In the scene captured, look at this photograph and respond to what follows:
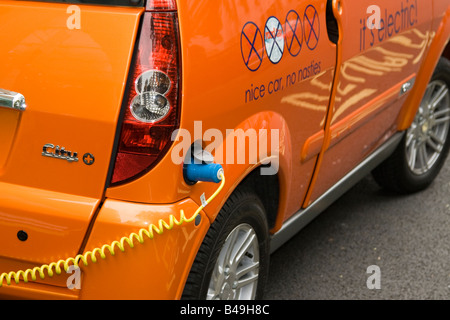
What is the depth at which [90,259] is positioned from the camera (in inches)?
88.0

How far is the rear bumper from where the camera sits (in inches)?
87.0

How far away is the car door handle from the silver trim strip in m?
1.28

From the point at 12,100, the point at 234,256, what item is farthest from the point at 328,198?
the point at 12,100

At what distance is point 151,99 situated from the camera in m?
2.20

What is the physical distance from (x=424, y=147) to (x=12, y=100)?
3138 millimetres

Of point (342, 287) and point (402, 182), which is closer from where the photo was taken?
point (342, 287)

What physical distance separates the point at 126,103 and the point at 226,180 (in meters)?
0.47

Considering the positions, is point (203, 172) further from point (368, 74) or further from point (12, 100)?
point (368, 74)

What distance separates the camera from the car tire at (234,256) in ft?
8.14

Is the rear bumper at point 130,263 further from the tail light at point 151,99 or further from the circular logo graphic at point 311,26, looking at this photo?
the circular logo graphic at point 311,26

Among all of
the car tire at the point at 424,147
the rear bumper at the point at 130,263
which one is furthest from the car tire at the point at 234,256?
the car tire at the point at 424,147

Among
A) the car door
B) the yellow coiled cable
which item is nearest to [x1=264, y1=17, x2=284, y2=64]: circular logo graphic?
the car door
